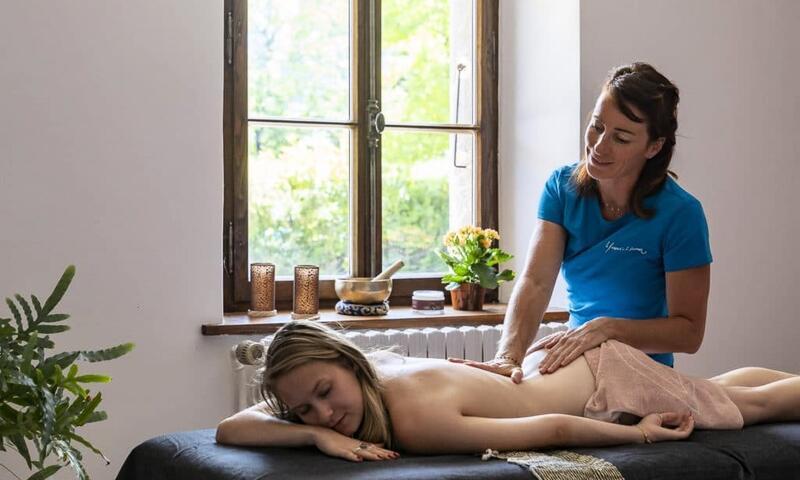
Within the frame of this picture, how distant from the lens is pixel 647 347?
2.32 m

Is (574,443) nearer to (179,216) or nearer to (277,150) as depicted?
(179,216)

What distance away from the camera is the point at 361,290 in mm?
3240

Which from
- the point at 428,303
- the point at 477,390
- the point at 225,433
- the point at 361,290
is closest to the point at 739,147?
the point at 428,303

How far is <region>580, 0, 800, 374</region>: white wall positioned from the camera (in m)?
3.57

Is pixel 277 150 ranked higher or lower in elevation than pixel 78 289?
higher

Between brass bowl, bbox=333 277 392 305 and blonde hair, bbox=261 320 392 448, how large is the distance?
1274 millimetres

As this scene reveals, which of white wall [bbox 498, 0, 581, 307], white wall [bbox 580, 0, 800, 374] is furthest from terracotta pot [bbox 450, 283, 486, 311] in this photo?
white wall [bbox 580, 0, 800, 374]

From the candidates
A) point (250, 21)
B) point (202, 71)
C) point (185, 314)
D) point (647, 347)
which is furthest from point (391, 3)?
point (647, 347)

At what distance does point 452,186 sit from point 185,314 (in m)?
1.15

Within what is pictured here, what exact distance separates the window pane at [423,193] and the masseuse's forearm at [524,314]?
108 cm

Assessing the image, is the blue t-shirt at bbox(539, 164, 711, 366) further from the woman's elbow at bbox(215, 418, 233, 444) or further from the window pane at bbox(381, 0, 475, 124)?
the window pane at bbox(381, 0, 475, 124)

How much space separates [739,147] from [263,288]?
175 cm

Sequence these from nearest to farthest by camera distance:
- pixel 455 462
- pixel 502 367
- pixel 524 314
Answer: pixel 455 462
pixel 502 367
pixel 524 314

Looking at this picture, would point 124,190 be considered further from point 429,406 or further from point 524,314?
point 429,406
